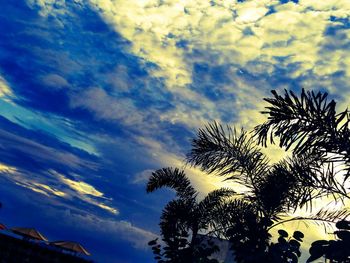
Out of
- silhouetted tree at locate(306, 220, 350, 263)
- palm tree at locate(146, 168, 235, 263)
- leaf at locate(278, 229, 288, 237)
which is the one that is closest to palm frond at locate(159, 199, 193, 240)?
palm tree at locate(146, 168, 235, 263)

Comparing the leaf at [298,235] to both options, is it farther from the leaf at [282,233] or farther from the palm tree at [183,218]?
the palm tree at [183,218]

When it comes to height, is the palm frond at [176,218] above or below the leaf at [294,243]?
above

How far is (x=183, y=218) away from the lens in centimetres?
1334

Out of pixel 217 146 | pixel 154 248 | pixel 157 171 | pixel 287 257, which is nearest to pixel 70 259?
pixel 154 248

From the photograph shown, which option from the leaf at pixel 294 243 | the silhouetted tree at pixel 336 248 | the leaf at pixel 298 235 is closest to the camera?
the silhouetted tree at pixel 336 248

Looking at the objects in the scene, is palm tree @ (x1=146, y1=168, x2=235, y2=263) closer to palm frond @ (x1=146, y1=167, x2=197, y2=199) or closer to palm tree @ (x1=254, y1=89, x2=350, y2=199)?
palm frond @ (x1=146, y1=167, x2=197, y2=199)

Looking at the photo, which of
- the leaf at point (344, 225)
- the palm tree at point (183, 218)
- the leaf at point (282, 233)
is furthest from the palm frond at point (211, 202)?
the leaf at point (344, 225)

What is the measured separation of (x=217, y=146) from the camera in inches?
387

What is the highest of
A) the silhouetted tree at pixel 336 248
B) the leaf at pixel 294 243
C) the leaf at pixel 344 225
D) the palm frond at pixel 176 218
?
the palm frond at pixel 176 218

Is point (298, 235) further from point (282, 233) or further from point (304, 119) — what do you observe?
point (304, 119)

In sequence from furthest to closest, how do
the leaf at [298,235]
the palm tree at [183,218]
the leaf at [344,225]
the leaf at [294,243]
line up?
1. the palm tree at [183,218]
2. the leaf at [298,235]
3. the leaf at [294,243]
4. the leaf at [344,225]

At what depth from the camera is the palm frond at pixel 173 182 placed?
14.1 metres

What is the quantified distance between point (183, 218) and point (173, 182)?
5.01 ft

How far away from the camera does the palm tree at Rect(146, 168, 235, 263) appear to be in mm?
12156
